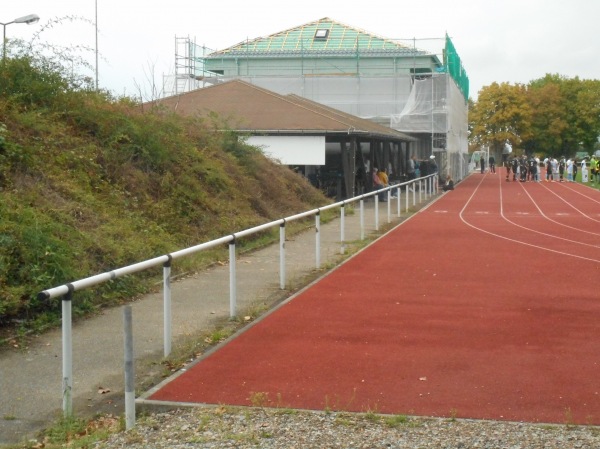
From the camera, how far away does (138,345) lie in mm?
9344

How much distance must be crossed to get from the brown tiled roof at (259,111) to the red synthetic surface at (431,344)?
15146 mm

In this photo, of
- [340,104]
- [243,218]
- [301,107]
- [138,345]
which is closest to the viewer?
[138,345]

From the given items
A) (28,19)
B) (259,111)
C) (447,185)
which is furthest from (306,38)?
(28,19)

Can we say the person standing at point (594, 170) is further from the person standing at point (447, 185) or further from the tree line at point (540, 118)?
the tree line at point (540, 118)

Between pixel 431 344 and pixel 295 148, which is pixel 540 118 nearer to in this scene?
pixel 295 148

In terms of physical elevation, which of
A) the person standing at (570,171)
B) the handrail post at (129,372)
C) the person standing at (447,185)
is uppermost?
the person standing at (570,171)

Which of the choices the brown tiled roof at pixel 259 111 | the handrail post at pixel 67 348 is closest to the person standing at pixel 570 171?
the brown tiled roof at pixel 259 111

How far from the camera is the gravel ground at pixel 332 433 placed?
238 inches

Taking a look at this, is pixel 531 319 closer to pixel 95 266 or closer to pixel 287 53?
pixel 95 266

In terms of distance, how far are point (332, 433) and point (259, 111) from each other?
29657 millimetres

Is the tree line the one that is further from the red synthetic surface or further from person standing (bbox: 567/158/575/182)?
the red synthetic surface

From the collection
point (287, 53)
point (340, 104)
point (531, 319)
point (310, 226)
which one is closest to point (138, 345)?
point (531, 319)

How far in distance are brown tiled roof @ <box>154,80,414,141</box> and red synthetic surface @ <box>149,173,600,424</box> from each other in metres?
15.1

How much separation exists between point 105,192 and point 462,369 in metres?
9.31
